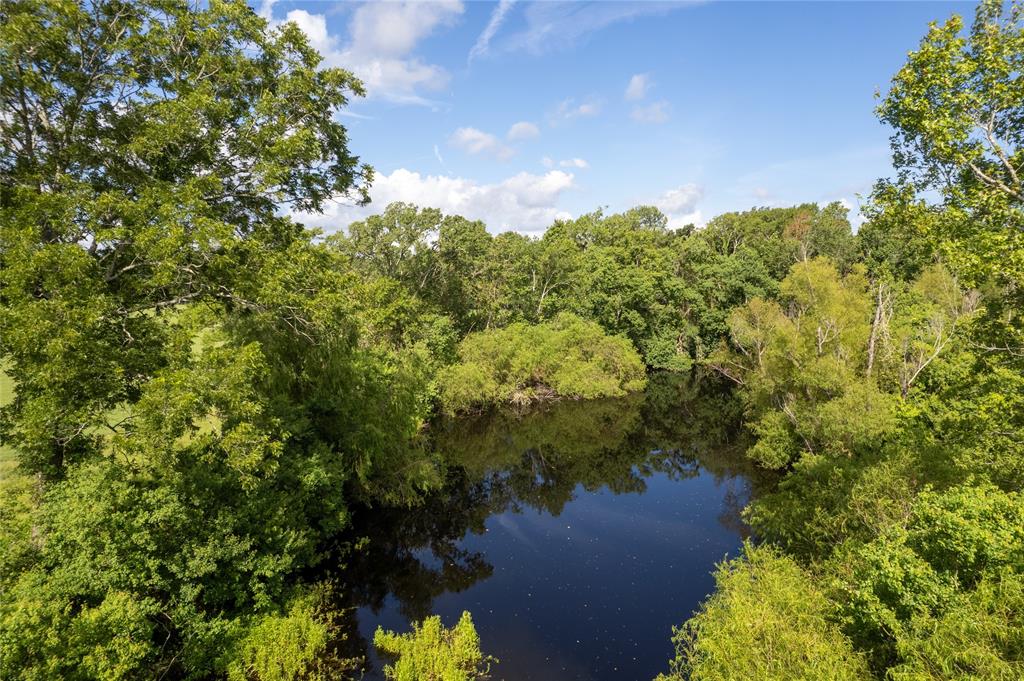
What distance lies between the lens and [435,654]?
44.0 ft

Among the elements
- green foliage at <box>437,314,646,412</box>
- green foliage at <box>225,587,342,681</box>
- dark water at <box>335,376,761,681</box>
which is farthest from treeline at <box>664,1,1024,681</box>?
green foliage at <box>437,314,646,412</box>

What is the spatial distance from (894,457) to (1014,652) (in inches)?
386

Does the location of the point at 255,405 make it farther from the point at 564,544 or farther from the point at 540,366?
the point at 540,366

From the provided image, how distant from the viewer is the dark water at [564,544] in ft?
54.6

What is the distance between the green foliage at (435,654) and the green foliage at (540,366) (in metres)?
25.0

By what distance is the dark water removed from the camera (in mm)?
16656

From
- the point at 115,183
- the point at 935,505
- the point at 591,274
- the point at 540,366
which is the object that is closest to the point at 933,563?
the point at 935,505

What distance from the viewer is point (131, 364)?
36.9 feet

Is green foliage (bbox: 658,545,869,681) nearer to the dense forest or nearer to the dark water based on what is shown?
the dense forest

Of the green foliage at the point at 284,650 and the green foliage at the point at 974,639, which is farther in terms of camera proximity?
the green foliage at the point at 284,650

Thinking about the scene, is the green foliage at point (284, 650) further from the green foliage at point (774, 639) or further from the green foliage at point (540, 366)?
the green foliage at point (540, 366)

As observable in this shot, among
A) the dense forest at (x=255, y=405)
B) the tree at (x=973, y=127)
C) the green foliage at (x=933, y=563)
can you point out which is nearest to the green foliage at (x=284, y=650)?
the dense forest at (x=255, y=405)

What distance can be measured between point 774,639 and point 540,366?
34.8m

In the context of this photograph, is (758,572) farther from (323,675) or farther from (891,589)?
(323,675)
